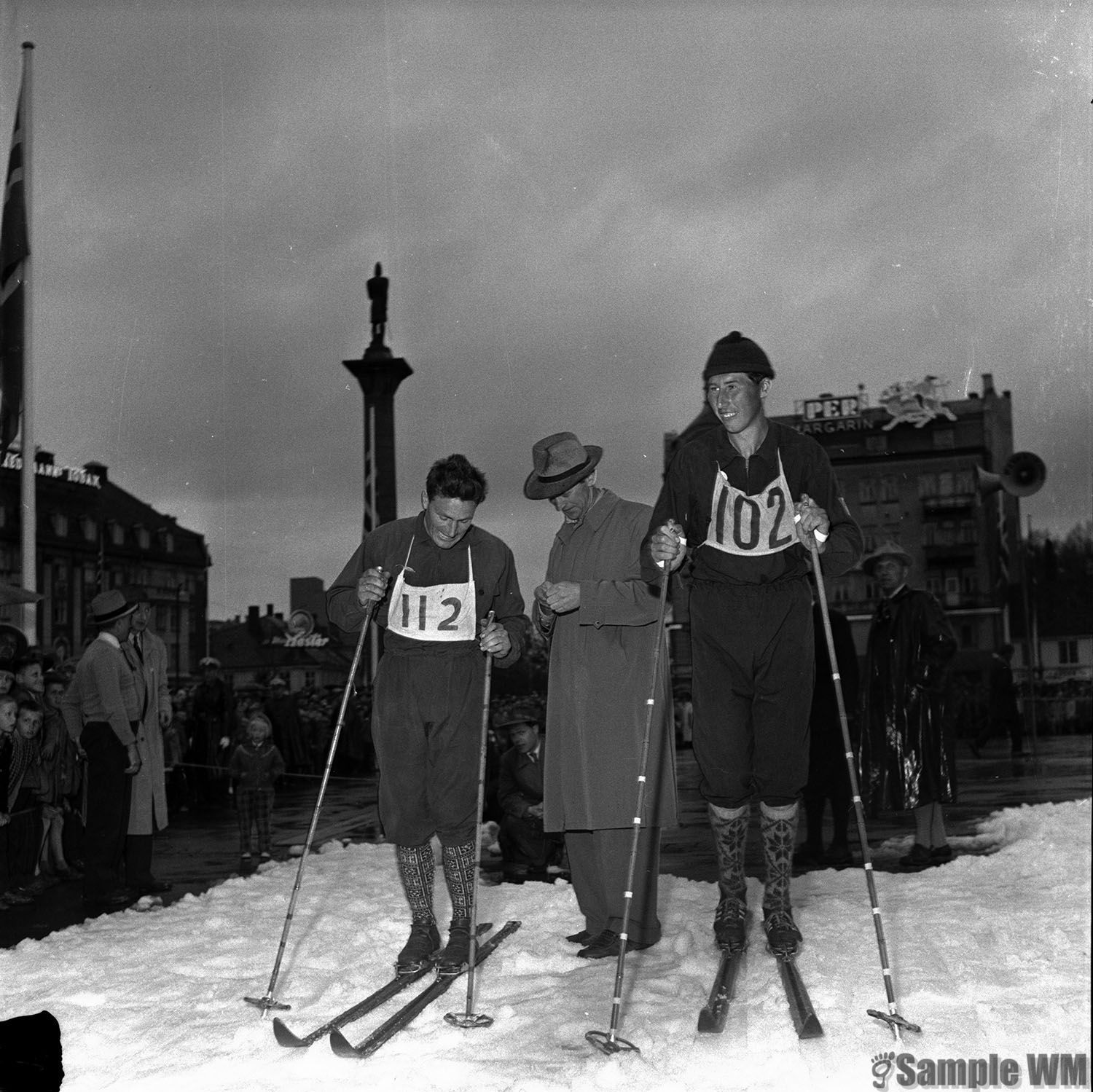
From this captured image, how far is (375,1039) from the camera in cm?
300

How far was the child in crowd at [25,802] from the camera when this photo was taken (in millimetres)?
5871

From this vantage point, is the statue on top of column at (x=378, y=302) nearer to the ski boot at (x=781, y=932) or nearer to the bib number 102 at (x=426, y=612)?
the bib number 102 at (x=426, y=612)

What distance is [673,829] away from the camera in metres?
5.66

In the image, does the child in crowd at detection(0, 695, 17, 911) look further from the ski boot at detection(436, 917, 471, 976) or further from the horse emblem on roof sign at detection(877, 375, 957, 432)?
the horse emblem on roof sign at detection(877, 375, 957, 432)

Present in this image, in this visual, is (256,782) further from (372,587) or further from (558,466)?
(558,466)

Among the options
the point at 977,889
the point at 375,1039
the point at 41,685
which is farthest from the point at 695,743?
the point at 41,685

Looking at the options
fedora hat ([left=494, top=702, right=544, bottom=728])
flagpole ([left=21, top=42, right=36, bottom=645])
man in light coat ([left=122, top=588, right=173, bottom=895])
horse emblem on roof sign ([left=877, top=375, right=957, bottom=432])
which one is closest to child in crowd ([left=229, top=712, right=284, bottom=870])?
man in light coat ([left=122, top=588, right=173, bottom=895])

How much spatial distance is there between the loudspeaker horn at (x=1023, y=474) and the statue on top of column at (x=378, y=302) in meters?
4.91

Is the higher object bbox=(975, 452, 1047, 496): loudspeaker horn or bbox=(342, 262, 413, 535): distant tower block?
bbox=(342, 262, 413, 535): distant tower block

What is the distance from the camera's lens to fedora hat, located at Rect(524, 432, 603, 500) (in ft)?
14.3

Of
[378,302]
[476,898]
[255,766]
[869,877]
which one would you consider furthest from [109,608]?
[378,302]

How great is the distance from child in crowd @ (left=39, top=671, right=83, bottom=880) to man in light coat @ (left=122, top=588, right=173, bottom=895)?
423 millimetres

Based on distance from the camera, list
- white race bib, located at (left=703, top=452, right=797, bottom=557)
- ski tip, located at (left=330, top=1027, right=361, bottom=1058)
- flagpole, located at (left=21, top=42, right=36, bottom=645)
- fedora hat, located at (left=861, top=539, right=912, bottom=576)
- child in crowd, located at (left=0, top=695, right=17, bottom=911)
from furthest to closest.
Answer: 1. flagpole, located at (left=21, top=42, right=36, bottom=645)
2. fedora hat, located at (left=861, top=539, right=912, bottom=576)
3. child in crowd, located at (left=0, top=695, right=17, bottom=911)
4. white race bib, located at (left=703, top=452, right=797, bottom=557)
5. ski tip, located at (left=330, top=1027, right=361, bottom=1058)

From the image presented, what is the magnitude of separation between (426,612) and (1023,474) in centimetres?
538
